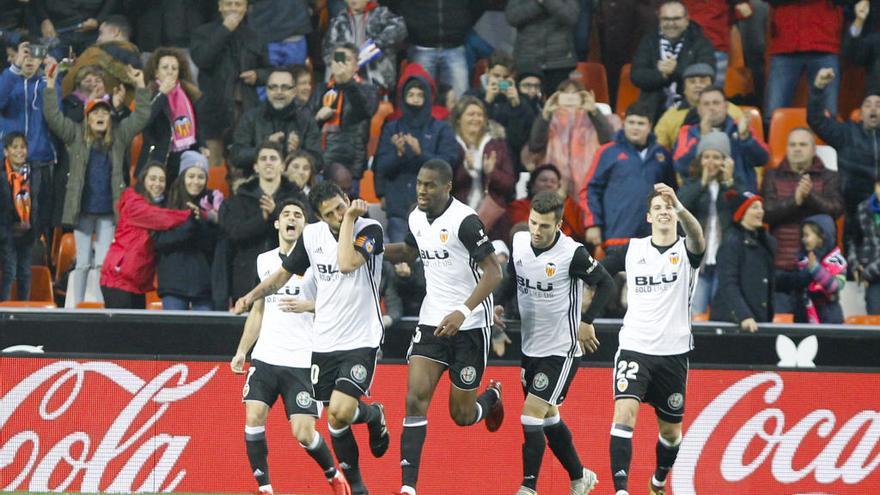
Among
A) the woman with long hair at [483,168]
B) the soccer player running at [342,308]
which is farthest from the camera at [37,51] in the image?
the soccer player running at [342,308]

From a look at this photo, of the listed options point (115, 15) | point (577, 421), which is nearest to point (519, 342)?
point (577, 421)

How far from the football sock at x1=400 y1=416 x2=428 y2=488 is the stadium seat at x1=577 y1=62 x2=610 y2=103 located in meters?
6.39

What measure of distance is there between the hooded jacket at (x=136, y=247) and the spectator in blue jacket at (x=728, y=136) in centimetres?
420

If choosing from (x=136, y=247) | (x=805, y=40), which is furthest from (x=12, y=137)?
A: (x=805, y=40)

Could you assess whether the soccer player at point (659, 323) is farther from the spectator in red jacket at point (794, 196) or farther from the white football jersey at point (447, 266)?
the spectator in red jacket at point (794, 196)

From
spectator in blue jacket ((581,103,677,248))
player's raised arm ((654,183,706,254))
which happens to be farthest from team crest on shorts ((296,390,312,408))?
spectator in blue jacket ((581,103,677,248))

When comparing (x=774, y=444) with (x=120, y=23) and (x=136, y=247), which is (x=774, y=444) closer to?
(x=136, y=247)

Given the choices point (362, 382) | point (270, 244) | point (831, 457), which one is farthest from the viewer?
point (270, 244)

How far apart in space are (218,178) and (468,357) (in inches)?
196

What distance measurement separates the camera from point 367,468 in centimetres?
1112

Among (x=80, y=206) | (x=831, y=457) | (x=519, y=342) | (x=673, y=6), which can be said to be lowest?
(x=831, y=457)

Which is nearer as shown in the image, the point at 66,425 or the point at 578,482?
the point at 578,482

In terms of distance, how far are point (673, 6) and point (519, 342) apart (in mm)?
4196

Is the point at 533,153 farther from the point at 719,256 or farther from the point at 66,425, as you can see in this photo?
the point at 66,425
